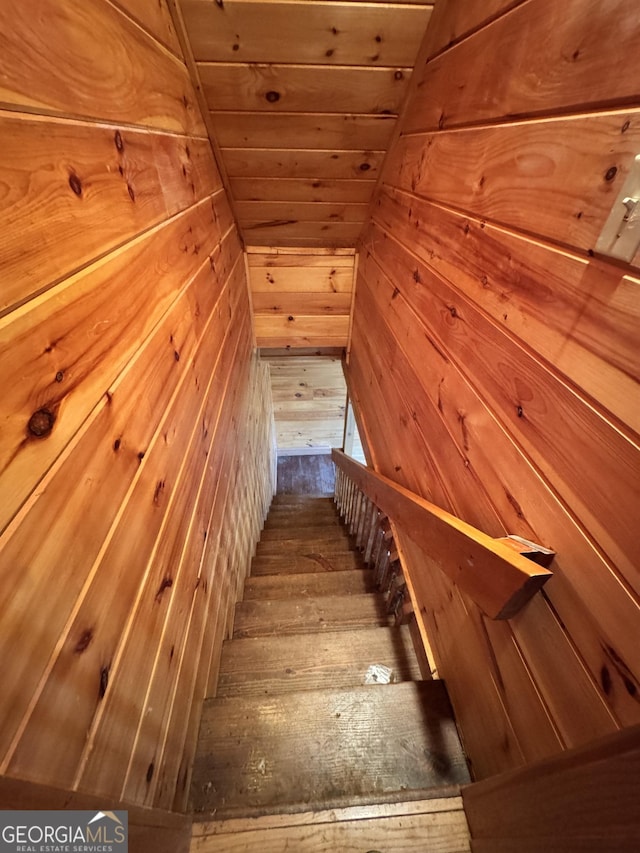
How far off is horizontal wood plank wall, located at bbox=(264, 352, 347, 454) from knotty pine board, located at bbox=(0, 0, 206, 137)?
354 cm

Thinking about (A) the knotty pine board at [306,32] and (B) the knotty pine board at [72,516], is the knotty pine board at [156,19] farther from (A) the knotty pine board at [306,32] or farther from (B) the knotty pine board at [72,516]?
(B) the knotty pine board at [72,516]

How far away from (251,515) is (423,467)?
1.74 metres

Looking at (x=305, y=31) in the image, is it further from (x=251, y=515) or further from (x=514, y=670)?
(x=251, y=515)

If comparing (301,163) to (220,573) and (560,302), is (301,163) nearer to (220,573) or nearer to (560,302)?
(560,302)

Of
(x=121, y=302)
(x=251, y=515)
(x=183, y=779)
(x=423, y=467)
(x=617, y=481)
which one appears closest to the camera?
(x=617, y=481)

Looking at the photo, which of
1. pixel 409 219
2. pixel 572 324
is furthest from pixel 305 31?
pixel 572 324

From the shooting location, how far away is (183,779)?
1.08 m

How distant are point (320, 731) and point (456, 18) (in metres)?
2.38

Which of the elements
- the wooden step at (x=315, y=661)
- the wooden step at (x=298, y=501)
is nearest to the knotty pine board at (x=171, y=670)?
the wooden step at (x=315, y=661)

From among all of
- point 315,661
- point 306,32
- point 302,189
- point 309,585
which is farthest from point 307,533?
point 306,32

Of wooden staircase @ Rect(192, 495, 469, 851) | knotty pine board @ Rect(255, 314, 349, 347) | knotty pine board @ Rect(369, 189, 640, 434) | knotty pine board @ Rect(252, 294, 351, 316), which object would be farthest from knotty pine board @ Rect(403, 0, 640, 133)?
knotty pine board @ Rect(255, 314, 349, 347)

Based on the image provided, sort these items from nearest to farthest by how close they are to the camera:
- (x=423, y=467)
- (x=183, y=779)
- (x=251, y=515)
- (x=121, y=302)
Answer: (x=121, y=302) < (x=183, y=779) < (x=423, y=467) < (x=251, y=515)

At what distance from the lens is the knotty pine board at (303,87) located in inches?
50.6

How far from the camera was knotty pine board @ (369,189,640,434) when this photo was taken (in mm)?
535
